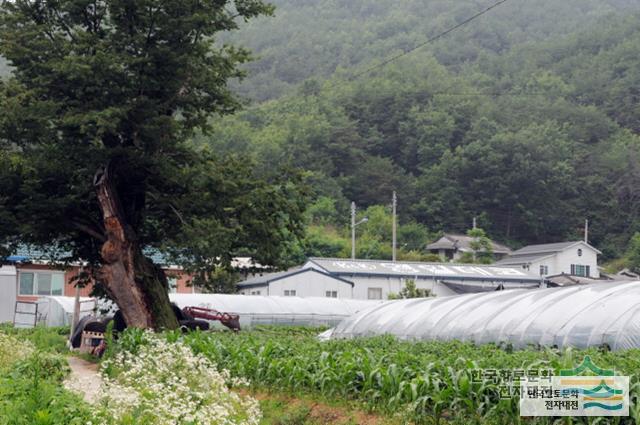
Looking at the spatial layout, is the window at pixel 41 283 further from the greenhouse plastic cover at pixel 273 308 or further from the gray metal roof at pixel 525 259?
the gray metal roof at pixel 525 259

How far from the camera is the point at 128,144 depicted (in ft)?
71.2

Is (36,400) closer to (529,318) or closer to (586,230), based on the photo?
(529,318)

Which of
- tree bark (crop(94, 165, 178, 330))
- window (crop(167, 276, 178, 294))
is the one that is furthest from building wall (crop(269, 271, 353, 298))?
tree bark (crop(94, 165, 178, 330))

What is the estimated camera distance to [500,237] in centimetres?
7219

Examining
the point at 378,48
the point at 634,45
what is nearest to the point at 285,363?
the point at 634,45

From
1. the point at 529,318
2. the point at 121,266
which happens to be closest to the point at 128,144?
the point at 121,266

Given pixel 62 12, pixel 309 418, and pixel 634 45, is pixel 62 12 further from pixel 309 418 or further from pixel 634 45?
pixel 634 45

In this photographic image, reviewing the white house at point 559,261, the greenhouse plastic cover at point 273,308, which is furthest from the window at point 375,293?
the white house at point 559,261

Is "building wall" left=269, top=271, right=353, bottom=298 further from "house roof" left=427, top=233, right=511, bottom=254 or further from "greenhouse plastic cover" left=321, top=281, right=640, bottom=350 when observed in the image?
"house roof" left=427, top=233, right=511, bottom=254

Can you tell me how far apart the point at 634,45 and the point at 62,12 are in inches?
2918

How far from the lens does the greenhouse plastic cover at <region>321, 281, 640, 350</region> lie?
47.9 ft

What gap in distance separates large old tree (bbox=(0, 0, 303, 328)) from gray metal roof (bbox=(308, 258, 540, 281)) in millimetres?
22893

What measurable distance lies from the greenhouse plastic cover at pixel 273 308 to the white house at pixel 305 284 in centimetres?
619

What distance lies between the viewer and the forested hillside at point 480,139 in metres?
70.3
